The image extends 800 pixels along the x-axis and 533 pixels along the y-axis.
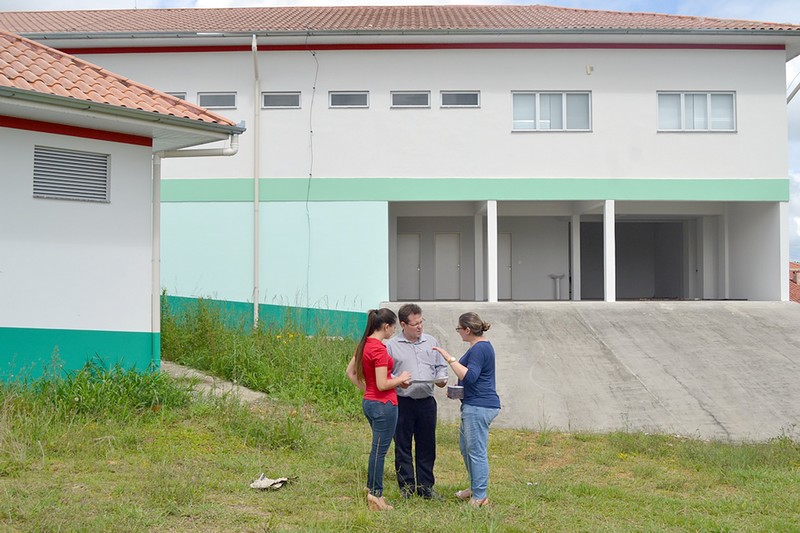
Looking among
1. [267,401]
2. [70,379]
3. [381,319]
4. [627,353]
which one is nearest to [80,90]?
[70,379]

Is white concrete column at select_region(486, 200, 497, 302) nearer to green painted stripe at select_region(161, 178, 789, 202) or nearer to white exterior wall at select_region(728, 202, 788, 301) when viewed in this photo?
green painted stripe at select_region(161, 178, 789, 202)

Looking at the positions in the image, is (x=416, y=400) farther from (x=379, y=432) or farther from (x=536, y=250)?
(x=536, y=250)

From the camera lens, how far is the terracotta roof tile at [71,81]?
9867 mm

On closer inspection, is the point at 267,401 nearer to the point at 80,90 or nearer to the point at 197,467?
the point at 197,467

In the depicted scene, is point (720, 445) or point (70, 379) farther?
point (720, 445)

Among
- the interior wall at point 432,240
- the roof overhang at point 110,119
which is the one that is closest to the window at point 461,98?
the interior wall at point 432,240

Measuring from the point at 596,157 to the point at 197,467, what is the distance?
14175 mm

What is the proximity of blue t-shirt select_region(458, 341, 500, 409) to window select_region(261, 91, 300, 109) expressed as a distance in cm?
1357

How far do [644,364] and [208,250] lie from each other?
33.5 feet

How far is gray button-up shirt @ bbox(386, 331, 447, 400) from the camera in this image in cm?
716

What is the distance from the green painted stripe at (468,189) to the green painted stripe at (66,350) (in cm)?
863

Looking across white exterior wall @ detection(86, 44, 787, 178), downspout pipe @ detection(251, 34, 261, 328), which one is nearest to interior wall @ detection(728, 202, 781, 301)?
white exterior wall @ detection(86, 44, 787, 178)

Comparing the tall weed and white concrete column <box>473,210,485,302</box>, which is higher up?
white concrete column <box>473,210,485,302</box>

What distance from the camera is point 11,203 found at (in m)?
9.97
